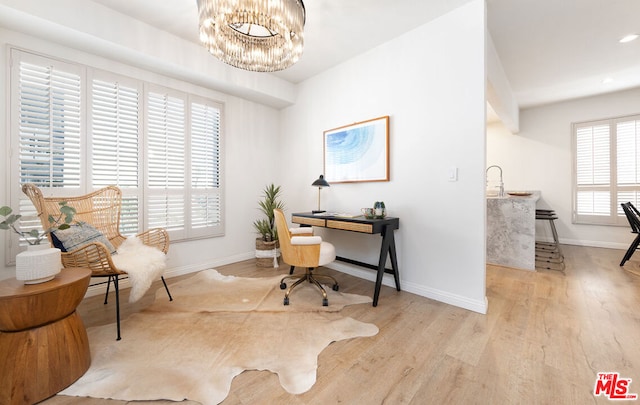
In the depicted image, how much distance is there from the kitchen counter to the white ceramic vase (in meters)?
4.53

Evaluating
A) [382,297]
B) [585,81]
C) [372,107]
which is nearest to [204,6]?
[372,107]

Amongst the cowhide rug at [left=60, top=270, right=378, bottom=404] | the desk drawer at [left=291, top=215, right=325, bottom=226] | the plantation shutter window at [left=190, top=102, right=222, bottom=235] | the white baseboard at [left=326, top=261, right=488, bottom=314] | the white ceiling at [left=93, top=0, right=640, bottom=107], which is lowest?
the cowhide rug at [left=60, top=270, right=378, bottom=404]

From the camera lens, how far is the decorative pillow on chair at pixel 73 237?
187 centimetres

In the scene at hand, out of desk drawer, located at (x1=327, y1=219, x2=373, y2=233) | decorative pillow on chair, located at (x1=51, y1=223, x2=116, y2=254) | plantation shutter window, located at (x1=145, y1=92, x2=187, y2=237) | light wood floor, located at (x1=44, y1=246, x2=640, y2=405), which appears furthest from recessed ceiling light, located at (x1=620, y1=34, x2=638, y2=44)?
decorative pillow on chair, located at (x1=51, y1=223, x2=116, y2=254)

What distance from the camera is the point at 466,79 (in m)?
2.27

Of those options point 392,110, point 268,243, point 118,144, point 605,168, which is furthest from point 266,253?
point 605,168

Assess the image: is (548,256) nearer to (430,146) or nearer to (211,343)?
(430,146)

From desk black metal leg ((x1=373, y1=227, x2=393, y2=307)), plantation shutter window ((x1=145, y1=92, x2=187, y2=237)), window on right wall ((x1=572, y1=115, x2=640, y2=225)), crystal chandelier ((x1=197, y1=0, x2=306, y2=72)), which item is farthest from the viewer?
window on right wall ((x1=572, y1=115, x2=640, y2=225))

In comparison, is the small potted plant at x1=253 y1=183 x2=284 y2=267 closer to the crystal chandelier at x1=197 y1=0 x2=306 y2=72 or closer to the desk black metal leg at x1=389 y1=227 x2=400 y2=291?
the desk black metal leg at x1=389 y1=227 x2=400 y2=291

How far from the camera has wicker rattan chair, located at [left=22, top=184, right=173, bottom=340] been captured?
182 centimetres

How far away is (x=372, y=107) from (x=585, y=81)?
381 centimetres

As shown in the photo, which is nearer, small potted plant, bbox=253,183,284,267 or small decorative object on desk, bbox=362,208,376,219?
small decorative object on desk, bbox=362,208,376,219

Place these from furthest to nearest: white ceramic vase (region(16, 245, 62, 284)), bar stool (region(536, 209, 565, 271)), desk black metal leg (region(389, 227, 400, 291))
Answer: bar stool (region(536, 209, 565, 271)) < desk black metal leg (region(389, 227, 400, 291)) < white ceramic vase (region(16, 245, 62, 284))

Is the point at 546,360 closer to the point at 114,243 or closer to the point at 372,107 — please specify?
the point at 372,107
